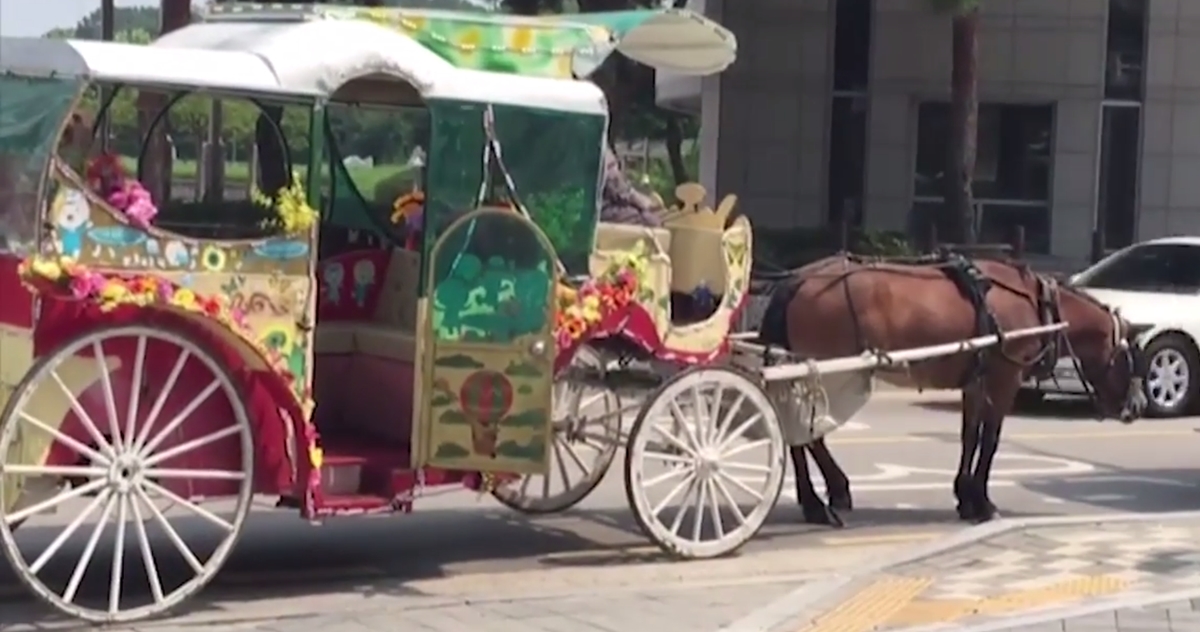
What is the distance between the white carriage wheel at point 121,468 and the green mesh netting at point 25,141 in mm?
593

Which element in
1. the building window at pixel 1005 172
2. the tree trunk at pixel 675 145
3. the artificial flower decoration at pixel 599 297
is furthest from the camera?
the tree trunk at pixel 675 145

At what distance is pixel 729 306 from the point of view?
445 inches

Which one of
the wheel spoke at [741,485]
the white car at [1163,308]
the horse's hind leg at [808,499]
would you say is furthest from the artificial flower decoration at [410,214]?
the white car at [1163,308]

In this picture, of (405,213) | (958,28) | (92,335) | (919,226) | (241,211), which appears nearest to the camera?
(92,335)

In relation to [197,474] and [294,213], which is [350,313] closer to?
[294,213]

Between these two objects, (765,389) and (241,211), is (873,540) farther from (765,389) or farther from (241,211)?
(241,211)

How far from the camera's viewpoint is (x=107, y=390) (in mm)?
8859

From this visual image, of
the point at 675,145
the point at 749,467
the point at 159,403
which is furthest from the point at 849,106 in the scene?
the point at 159,403

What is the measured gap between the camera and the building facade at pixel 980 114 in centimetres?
3281

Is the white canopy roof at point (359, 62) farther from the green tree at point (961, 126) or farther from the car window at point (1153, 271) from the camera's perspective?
the green tree at point (961, 126)

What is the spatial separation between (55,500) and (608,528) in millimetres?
3935

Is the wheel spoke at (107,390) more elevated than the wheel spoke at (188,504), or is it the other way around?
the wheel spoke at (107,390)

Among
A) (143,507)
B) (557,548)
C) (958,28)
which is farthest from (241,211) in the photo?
(958,28)

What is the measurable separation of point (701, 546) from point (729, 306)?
134 cm
